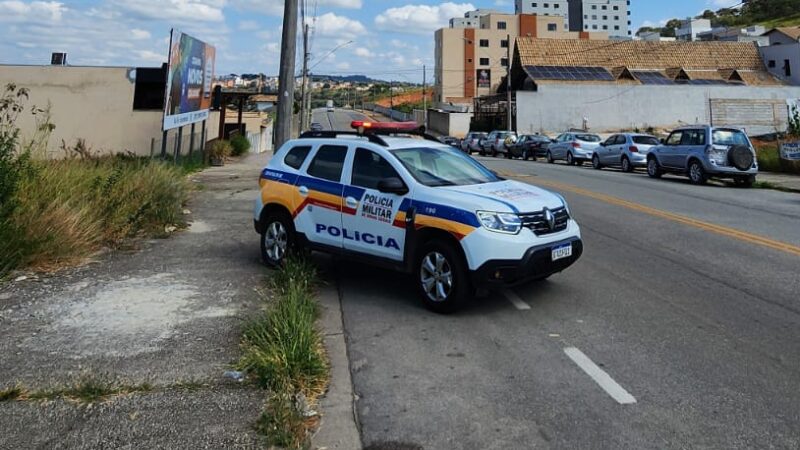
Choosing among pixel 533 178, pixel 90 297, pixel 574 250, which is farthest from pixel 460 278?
pixel 533 178

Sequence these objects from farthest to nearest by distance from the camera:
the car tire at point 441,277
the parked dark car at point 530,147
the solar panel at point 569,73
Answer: the solar panel at point 569,73 < the parked dark car at point 530,147 < the car tire at point 441,277

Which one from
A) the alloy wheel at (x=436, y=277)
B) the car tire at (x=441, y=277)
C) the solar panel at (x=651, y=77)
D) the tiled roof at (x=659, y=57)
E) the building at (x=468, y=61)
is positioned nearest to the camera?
the car tire at (x=441, y=277)

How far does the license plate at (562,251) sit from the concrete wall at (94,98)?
91.1 feet

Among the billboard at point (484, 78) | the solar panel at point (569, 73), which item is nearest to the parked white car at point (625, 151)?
the solar panel at point (569, 73)

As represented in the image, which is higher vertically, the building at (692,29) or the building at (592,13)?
the building at (592,13)

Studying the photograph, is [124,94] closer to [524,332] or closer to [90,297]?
[90,297]

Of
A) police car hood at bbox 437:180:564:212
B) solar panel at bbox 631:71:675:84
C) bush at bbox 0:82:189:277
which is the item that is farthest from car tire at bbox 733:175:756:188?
solar panel at bbox 631:71:675:84

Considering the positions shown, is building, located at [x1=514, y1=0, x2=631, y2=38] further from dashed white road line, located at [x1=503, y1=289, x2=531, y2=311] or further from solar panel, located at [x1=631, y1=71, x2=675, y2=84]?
dashed white road line, located at [x1=503, y1=289, x2=531, y2=311]

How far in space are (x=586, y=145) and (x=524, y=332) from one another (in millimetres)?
26039

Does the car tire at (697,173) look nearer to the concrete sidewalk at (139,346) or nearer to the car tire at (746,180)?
the car tire at (746,180)

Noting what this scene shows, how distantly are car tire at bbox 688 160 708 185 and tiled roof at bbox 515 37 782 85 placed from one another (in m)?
37.9

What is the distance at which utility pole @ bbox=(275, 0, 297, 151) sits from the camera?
48.5ft

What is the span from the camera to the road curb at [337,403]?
367cm

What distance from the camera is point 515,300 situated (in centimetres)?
659
